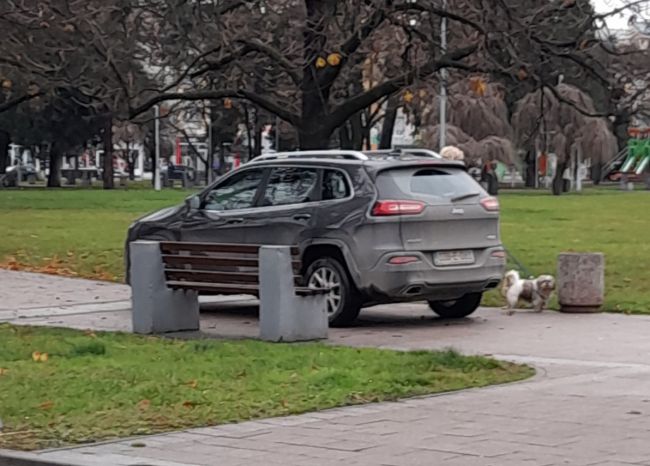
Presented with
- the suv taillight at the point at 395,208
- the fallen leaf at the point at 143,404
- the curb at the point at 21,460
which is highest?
the suv taillight at the point at 395,208

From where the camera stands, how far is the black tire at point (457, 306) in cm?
1568

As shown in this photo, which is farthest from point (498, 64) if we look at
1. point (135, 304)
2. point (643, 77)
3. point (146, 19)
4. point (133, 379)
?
point (133, 379)

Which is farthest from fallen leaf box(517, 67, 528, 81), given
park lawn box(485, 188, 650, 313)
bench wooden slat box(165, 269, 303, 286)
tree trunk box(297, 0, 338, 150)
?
bench wooden slat box(165, 269, 303, 286)

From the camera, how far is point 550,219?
35.3 meters

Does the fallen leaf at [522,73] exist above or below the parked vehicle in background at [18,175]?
above

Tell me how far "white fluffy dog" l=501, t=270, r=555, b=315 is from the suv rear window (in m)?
1.46

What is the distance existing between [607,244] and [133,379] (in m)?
16.3

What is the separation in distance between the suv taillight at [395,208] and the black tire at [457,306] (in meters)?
1.51

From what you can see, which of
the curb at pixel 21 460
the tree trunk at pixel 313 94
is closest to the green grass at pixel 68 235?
the tree trunk at pixel 313 94

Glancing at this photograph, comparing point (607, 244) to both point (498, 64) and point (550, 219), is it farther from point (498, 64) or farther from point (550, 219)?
point (550, 219)

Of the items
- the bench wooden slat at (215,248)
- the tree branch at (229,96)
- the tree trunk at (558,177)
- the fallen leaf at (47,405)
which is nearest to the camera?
the fallen leaf at (47,405)

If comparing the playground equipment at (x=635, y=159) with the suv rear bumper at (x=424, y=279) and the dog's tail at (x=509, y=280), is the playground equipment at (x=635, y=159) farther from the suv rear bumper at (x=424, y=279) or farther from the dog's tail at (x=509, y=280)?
the suv rear bumper at (x=424, y=279)

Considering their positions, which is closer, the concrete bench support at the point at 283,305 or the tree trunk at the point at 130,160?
the concrete bench support at the point at 283,305

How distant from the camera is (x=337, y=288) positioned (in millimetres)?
14820
